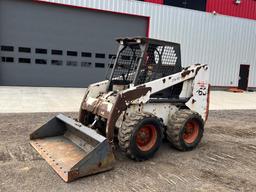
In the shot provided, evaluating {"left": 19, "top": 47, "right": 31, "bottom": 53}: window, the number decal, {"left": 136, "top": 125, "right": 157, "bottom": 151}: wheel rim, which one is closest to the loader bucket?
{"left": 136, "top": 125, "right": 157, "bottom": 151}: wheel rim

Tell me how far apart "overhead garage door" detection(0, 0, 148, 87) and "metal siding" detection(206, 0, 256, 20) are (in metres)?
5.08

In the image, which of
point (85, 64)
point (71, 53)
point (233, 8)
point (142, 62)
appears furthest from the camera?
point (233, 8)

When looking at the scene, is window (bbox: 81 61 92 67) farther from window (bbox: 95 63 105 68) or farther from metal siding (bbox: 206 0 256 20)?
metal siding (bbox: 206 0 256 20)

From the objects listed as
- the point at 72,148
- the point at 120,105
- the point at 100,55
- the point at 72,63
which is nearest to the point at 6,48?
the point at 72,63

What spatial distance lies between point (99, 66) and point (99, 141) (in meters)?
12.5

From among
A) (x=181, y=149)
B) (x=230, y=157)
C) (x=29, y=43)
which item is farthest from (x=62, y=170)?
(x=29, y=43)

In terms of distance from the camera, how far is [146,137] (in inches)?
214

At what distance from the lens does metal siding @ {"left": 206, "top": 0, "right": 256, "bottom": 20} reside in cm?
1912

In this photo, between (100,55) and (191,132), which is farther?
(100,55)

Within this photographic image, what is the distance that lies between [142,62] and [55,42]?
1108 cm

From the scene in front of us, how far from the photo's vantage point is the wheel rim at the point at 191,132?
6.21m

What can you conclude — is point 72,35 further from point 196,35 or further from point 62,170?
point 62,170

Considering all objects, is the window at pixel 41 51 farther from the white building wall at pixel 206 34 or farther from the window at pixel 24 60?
the white building wall at pixel 206 34

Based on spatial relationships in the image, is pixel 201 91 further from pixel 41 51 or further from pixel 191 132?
pixel 41 51
